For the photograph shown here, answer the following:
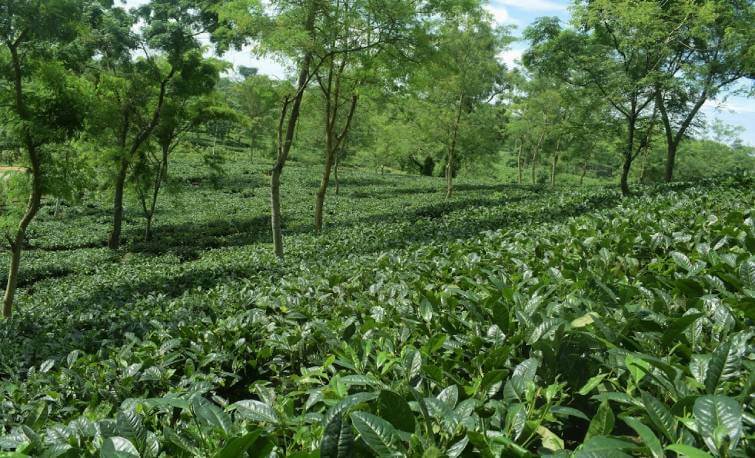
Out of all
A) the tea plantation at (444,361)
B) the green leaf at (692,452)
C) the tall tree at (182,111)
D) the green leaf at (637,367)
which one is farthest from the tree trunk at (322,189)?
the green leaf at (692,452)

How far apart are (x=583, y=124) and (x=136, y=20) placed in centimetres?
1533

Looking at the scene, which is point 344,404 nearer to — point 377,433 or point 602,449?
point 377,433

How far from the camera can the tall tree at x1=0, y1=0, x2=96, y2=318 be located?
9.49 metres

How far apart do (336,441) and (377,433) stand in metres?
0.12

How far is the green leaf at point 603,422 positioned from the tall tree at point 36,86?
1175cm

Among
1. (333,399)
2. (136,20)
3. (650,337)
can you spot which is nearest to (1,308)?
Answer: (136,20)

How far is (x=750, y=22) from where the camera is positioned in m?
16.6

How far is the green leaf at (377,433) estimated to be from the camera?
4.38ft

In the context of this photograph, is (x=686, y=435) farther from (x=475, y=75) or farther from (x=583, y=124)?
(x=475, y=75)

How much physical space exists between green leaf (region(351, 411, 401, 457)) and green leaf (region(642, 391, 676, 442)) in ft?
2.57

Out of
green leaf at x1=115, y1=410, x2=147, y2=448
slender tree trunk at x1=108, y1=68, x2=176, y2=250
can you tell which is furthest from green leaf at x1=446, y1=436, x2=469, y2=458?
slender tree trunk at x1=108, y1=68, x2=176, y2=250


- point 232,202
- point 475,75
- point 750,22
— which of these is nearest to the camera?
point 750,22

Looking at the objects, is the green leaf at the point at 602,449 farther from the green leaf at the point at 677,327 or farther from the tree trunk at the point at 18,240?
the tree trunk at the point at 18,240

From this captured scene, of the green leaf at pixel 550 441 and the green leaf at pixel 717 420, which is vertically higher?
the green leaf at pixel 717 420
